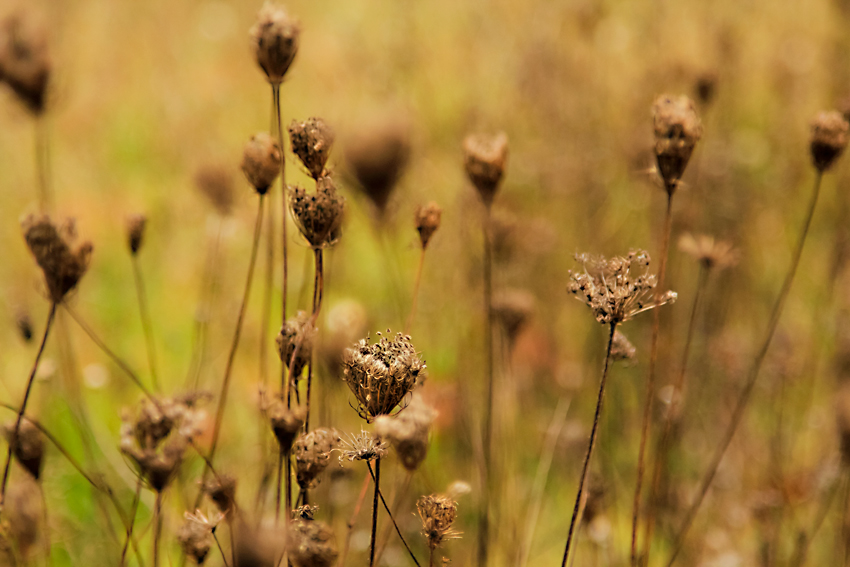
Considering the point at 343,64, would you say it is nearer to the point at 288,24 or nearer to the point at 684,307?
the point at 684,307

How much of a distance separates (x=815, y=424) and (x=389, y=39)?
352 centimetres

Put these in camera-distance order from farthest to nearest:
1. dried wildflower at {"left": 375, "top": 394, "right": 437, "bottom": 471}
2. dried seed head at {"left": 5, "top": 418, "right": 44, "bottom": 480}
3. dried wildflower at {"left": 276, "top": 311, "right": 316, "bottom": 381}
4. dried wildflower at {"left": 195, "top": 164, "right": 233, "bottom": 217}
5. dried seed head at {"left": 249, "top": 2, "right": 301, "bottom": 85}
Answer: dried wildflower at {"left": 195, "top": 164, "right": 233, "bottom": 217} → dried seed head at {"left": 5, "top": 418, "right": 44, "bottom": 480} → dried seed head at {"left": 249, "top": 2, "right": 301, "bottom": 85} → dried wildflower at {"left": 276, "top": 311, "right": 316, "bottom": 381} → dried wildflower at {"left": 375, "top": 394, "right": 437, "bottom": 471}

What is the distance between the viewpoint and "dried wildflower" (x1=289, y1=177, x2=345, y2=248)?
1171 mm

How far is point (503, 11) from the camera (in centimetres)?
459

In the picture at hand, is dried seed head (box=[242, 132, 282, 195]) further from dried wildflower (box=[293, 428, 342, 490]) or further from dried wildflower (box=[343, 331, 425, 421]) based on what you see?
dried wildflower (box=[293, 428, 342, 490])

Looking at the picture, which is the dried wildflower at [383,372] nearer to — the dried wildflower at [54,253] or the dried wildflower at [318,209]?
the dried wildflower at [318,209]

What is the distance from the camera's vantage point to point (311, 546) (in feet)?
3.10

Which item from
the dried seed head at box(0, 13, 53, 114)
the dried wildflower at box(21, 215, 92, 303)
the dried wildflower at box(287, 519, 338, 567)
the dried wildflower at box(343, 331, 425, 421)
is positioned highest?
the dried seed head at box(0, 13, 53, 114)

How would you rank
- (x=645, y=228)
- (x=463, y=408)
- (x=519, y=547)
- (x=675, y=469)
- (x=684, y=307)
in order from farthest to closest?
1. (x=645, y=228)
2. (x=684, y=307)
3. (x=675, y=469)
4. (x=463, y=408)
5. (x=519, y=547)

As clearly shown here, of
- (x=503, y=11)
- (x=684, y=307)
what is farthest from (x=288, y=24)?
(x=503, y=11)

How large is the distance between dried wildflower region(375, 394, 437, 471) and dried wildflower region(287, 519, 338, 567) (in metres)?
0.17

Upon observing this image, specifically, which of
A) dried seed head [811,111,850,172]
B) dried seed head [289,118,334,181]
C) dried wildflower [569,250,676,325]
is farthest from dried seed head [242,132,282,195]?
dried seed head [811,111,850,172]

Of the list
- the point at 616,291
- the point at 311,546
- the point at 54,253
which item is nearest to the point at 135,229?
the point at 54,253

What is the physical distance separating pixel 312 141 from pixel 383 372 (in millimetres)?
475
